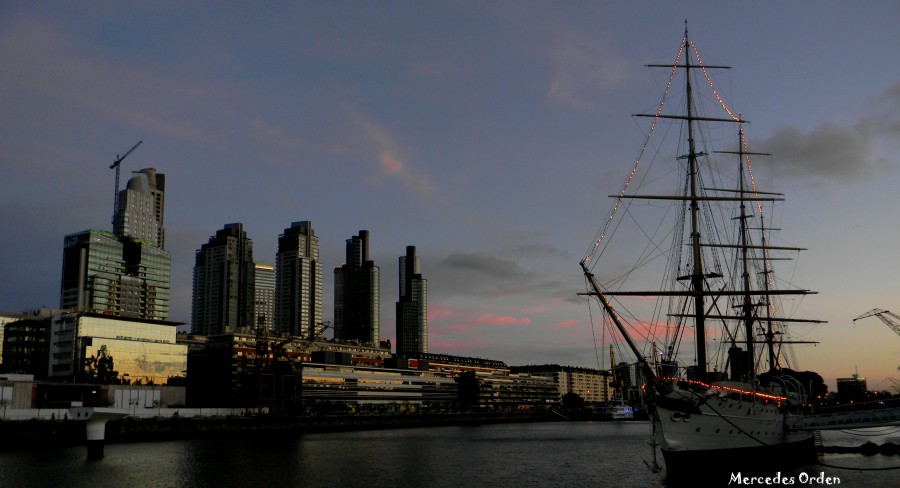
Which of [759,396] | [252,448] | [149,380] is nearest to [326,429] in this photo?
[149,380]

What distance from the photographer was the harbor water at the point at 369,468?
62.9 metres

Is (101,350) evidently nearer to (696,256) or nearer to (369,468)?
(369,468)

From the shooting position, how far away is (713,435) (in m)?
56.6

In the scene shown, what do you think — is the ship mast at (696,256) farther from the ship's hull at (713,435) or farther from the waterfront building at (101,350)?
the waterfront building at (101,350)

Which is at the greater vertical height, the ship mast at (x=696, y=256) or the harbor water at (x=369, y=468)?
the ship mast at (x=696, y=256)

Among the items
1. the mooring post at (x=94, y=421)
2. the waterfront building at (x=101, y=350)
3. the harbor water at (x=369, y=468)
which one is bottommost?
the harbor water at (x=369, y=468)

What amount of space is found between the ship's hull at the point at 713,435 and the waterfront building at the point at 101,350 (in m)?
159

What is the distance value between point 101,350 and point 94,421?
4341 inches

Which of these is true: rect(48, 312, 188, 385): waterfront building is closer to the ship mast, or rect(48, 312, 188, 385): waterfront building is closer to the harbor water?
the harbor water

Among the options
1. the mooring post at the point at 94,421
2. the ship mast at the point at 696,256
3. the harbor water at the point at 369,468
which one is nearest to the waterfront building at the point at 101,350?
the harbor water at the point at 369,468

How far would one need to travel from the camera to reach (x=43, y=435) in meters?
113

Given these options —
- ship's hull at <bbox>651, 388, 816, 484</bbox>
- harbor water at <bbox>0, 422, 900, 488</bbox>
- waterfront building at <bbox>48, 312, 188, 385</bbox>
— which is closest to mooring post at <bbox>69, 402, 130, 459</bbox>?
harbor water at <bbox>0, 422, 900, 488</bbox>

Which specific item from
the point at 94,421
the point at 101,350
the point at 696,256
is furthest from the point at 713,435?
the point at 101,350

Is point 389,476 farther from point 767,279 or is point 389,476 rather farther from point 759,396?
point 767,279
